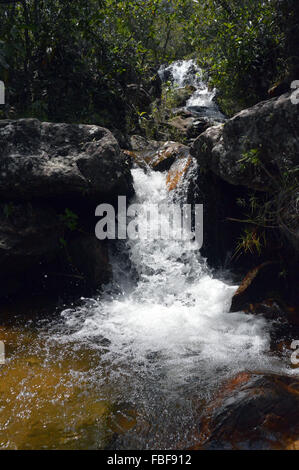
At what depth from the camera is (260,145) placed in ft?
17.6

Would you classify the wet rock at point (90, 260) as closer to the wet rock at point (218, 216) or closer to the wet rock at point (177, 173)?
the wet rock at point (218, 216)

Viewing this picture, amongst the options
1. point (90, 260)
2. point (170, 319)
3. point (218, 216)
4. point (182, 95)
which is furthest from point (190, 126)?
point (170, 319)

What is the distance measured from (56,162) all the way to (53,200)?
2.30 feet

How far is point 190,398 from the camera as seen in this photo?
3273 mm

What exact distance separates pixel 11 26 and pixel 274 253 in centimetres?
629

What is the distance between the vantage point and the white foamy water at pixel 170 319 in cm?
398

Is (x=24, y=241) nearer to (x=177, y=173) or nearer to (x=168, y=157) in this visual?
(x=177, y=173)

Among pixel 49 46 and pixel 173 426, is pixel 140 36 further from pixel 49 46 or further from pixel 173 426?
pixel 173 426

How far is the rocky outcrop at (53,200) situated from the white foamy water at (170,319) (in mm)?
739

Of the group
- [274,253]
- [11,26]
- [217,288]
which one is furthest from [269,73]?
[11,26]

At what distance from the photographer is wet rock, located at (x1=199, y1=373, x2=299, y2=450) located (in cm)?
262

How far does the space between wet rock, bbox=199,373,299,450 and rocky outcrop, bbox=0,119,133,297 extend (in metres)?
3.49

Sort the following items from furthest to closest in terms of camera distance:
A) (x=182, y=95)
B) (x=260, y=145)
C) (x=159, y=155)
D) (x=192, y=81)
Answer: (x=192, y=81), (x=182, y=95), (x=159, y=155), (x=260, y=145)

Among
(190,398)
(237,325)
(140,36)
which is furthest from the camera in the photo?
(140,36)
